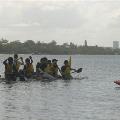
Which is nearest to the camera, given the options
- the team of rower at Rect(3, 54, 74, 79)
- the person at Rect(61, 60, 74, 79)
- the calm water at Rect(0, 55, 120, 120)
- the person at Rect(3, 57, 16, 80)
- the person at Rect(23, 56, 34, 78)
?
the calm water at Rect(0, 55, 120, 120)

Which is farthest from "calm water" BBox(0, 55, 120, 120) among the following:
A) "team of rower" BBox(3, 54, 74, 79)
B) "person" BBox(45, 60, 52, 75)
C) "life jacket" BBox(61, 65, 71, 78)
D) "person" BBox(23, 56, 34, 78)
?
"life jacket" BBox(61, 65, 71, 78)

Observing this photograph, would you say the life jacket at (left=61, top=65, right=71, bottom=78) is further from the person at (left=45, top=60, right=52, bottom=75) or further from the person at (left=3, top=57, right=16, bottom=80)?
the person at (left=3, top=57, right=16, bottom=80)

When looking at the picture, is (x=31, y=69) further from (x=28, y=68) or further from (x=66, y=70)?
(x=66, y=70)

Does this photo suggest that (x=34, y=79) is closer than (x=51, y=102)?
No

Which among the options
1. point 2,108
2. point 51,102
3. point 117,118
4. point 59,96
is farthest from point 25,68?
point 117,118

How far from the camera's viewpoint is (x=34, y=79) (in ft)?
137

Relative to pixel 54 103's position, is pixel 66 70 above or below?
above

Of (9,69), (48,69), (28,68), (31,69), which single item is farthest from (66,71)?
(9,69)

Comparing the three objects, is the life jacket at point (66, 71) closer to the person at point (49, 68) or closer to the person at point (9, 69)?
the person at point (49, 68)

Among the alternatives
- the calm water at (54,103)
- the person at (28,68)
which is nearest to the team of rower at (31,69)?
the person at (28,68)

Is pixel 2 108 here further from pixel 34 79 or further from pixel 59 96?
pixel 34 79

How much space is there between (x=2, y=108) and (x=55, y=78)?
17.0 metres

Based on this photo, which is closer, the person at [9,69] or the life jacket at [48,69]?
the person at [9,69]

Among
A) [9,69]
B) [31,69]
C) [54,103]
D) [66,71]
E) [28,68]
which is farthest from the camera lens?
[66,71]
